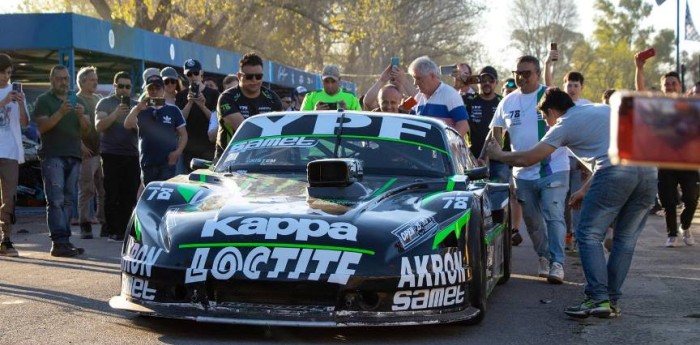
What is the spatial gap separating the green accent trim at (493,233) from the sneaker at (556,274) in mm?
695

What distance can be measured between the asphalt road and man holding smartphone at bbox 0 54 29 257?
18.2 inches

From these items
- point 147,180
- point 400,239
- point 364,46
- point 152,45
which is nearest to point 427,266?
point 400,239

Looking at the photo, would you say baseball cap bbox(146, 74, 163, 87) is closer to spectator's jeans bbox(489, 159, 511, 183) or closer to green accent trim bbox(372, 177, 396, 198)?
spectator's jeans bbox(489, 159, 511, 183)

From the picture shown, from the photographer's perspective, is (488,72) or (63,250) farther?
(488,72)

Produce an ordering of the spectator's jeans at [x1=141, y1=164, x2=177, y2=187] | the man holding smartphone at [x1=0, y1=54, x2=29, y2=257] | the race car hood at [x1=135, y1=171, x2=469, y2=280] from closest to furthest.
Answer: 1. the race car hood at [x1=135, y1=171, x2=469, y2=280]
2. the man holding smartphone at [x1=0, y1=54, x2=29, y2=257]
3. the spectator's jeans at [x1=141, y1=164, x2=177, y2=187]

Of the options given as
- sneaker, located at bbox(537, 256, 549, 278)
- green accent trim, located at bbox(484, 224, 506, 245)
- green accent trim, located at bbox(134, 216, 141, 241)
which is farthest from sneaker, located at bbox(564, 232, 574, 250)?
green accent trim, located at bbox(134, 216, 141, 241)

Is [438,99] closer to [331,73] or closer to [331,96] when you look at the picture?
[331,96]

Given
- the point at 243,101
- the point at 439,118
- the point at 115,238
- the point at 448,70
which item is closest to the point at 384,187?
the point at 439,118

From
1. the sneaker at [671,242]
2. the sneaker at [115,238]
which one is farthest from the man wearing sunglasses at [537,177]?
the sneaker at [115,238]

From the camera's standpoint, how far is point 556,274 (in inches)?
362

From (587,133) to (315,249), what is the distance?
88.4 inches

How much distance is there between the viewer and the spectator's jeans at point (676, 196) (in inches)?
511

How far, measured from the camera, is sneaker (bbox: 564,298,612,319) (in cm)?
732

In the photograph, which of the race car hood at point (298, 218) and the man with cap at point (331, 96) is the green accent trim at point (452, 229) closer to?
the race car hood at point (298, 218)
